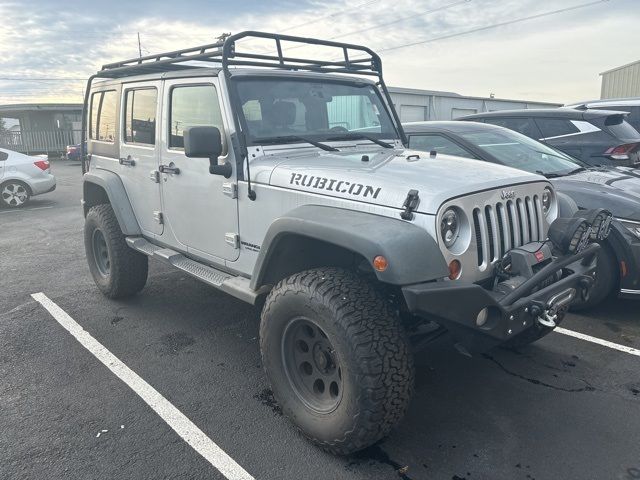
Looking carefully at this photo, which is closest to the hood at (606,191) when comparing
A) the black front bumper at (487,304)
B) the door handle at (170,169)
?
the black front bumper at (487,304)

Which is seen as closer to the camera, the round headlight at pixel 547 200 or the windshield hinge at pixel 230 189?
the round headlight at pixel 547 200

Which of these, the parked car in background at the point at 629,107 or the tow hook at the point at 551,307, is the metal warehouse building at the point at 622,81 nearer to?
the parked car in background at the point at 629,107

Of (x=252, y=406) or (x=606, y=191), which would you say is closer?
(x=252, y=406)

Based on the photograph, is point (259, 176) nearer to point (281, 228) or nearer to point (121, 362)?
point (281, 228)

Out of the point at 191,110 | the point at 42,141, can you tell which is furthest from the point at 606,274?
the point at 42,141

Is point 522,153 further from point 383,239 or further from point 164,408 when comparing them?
point 164,408

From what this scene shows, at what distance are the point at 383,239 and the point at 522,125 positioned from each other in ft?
17.7

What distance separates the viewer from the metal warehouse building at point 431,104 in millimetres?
19547

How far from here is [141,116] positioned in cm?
461

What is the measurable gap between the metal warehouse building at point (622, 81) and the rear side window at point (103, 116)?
1107 inches

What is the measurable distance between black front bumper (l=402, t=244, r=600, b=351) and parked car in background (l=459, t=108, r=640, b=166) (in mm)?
4066

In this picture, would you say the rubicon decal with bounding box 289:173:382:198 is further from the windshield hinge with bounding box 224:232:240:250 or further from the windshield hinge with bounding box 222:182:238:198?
the windshield hinge with bounding box 224:232:240:250

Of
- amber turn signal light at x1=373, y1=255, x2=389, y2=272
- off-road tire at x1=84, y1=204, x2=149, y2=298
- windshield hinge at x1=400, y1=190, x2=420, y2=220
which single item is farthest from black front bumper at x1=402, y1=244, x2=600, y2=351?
off-road tire at x1=84, y1=204, x2=149, y2=298

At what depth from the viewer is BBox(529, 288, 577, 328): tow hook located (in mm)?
2676
